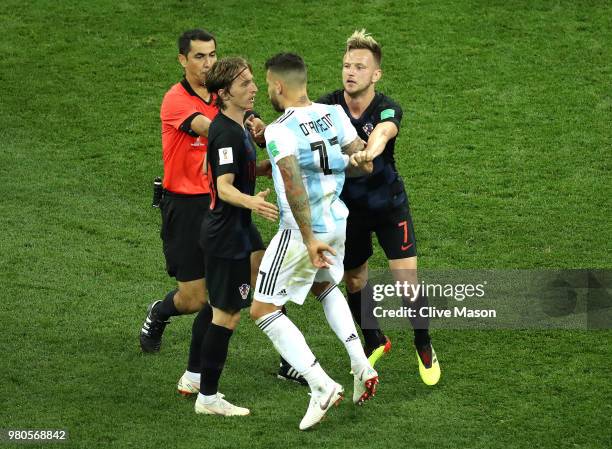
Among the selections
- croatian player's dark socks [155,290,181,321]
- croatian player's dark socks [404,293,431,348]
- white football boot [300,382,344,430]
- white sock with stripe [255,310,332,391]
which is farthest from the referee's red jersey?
white football boot [300,382,344,430]

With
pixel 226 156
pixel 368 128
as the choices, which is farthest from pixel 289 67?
pixel 368 128

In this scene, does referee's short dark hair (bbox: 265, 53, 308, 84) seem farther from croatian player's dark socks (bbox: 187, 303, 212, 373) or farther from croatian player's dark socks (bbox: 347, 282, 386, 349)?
croatian player's dark socks (bbox: 347, 282, 386, 349)

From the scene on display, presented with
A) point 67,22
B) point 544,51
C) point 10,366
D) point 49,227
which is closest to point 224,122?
point 10,366

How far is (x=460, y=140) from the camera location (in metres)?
14.0

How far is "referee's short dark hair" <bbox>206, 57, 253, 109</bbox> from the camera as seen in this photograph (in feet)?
25.8

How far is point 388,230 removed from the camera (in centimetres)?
888

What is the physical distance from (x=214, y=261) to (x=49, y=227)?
4.44m

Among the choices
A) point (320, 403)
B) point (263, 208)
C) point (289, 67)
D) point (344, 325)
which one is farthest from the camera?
→ point (344, 325)

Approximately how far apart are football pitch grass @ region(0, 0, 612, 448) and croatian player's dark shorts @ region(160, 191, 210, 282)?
29.8 inches

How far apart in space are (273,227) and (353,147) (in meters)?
4.24

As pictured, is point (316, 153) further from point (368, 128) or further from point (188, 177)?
point (188, 177)

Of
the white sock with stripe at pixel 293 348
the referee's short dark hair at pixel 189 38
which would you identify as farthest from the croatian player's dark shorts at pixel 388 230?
the referee's short dark hair at pixel 189 38

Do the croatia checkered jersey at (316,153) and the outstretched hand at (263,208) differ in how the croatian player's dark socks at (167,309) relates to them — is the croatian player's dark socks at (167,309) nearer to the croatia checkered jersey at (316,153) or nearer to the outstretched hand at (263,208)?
the croatia checkered jersey at (316,153)

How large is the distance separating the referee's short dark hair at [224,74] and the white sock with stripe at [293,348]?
1.49 metres
